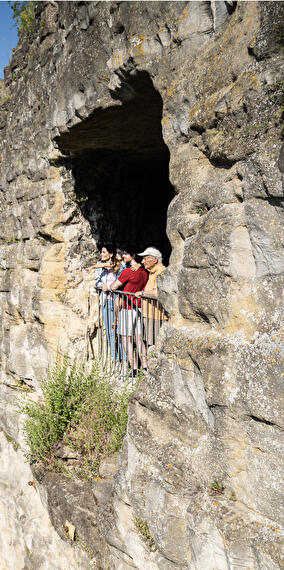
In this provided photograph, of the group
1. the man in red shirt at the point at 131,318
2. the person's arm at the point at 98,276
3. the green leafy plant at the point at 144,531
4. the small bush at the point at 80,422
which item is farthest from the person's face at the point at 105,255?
the green leafy plant at the point at 144,531

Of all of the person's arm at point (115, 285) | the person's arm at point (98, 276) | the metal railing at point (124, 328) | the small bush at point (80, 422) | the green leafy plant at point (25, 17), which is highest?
the green leafy plant at point (25, 17)

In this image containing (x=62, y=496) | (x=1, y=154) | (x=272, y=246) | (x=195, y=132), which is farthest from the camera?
(x=1, y=154)

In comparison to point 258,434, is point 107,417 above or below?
below

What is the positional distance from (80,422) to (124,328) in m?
1.06

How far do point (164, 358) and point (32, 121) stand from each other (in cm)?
320

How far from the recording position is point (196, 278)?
7.70ft

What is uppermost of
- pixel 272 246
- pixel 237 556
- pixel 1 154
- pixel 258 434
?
pixel 1 154

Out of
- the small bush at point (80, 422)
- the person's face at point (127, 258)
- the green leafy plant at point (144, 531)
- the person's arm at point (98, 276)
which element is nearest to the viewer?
the green leafy plant at point (144, 531)

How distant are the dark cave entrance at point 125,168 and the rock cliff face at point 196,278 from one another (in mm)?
36

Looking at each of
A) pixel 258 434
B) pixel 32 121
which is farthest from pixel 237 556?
pixel 32 121

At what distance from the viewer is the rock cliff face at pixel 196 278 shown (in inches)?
77.8

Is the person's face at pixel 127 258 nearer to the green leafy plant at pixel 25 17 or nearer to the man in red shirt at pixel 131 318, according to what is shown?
the man in red shirt at pixel 131 318

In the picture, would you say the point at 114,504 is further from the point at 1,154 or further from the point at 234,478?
the point at 1,154

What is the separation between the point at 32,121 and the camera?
181 inches
